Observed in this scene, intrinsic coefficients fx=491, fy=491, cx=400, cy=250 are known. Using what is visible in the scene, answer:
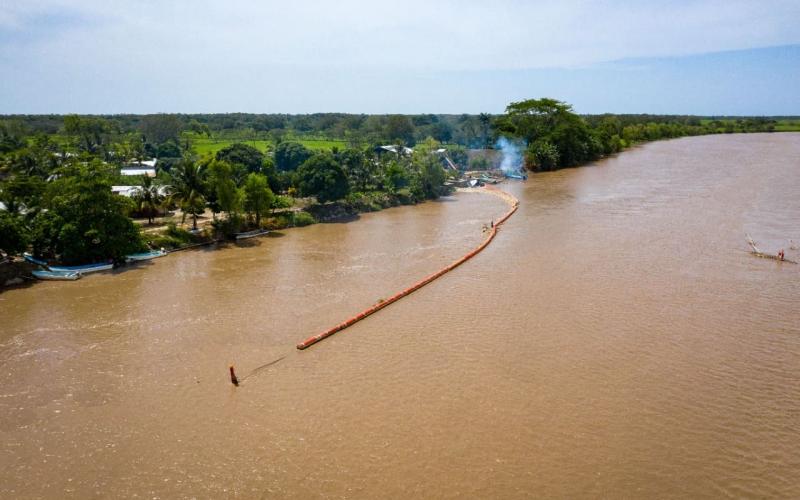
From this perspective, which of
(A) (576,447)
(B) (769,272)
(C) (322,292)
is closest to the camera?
(A) (576,447)

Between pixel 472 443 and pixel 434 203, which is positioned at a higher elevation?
pixel 434 203

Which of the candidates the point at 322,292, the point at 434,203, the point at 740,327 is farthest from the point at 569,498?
the point at 434,203

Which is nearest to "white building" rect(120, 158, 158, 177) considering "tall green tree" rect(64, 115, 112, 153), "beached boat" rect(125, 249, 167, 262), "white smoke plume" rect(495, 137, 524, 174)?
"tall green tree" rect(64, 115, 112, 153)

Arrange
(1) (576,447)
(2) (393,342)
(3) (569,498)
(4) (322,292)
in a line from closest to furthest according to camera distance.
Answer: (3) (569,498) < (1) (576,447) < (2) (393,342) < (4) (322,292)

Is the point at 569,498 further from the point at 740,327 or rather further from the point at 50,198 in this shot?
the point at 50,198

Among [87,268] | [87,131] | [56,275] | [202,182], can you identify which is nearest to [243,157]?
[202,182]

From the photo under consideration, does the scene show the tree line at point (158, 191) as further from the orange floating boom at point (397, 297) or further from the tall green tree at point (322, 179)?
the orange floating boom at point (397, 297)

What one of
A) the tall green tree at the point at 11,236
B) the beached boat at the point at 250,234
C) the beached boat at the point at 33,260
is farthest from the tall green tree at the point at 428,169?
the tall green tree at the point at 11,236
